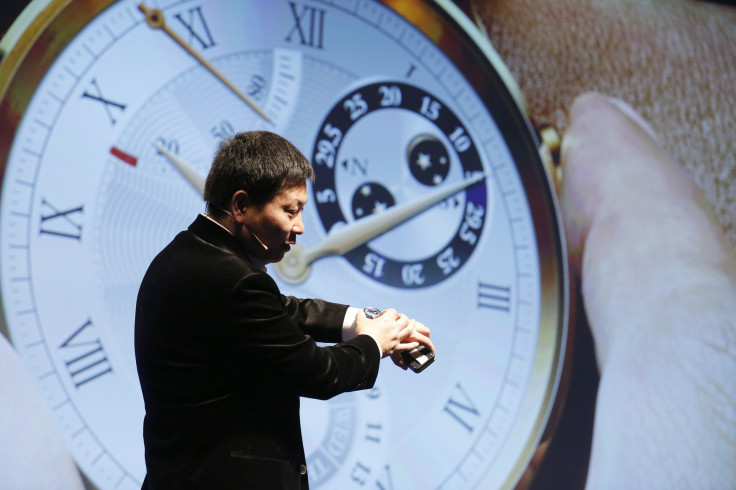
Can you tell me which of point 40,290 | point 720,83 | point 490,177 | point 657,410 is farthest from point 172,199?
point 720,83

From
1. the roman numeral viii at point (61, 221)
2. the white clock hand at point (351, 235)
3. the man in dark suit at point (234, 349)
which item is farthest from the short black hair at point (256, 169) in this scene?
the white clock hand at point (351, 235)

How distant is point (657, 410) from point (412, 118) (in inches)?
36.1

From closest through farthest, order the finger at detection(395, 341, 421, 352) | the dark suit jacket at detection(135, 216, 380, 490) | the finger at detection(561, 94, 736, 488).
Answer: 1. the dark suit jacket at detection(135, 216, 380, 490)
2. the finger at detection(395, 341, 421, 352)
3. the finger at detection(561, 94, 736, 488)

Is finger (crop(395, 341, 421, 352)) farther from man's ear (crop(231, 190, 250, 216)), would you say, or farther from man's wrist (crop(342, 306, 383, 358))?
man's ear (crop(231, 190, 250, 216))

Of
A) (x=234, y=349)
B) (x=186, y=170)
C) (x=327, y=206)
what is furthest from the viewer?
(x=327, y=206)

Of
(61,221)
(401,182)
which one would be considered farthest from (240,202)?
(401,182)

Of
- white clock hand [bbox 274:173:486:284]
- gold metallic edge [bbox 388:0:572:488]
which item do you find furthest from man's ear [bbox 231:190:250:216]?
gold metallic edge [bbox 388:0:572:488]

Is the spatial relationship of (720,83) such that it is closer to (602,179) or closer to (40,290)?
(602,179)

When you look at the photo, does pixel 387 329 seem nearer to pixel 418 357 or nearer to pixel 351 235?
pixel 418 357

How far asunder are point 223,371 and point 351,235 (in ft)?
3.41

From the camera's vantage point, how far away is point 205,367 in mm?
963

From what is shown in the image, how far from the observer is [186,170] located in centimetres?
181

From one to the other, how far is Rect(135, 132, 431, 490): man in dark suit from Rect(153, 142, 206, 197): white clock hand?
0.81m

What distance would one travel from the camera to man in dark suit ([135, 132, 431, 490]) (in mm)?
948
